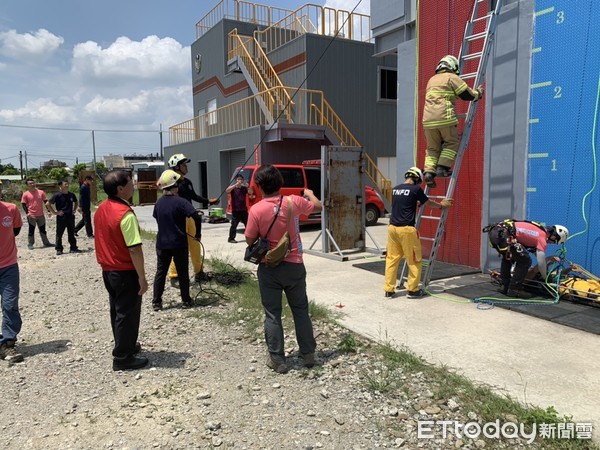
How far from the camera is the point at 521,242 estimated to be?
5.82 meters

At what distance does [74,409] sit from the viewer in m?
3.60

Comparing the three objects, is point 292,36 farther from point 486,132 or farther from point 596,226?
point 596,226

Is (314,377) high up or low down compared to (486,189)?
down

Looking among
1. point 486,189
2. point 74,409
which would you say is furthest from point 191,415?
point 486,189

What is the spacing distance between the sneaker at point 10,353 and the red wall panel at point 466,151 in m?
6.67

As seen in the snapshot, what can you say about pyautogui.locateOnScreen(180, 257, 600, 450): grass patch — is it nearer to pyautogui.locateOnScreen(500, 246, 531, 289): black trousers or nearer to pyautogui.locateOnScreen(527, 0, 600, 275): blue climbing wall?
pyautogui.locateOnScreen(500, 246, 531, 289): black trousers

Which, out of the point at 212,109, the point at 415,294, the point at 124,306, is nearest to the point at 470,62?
the point at 415,294

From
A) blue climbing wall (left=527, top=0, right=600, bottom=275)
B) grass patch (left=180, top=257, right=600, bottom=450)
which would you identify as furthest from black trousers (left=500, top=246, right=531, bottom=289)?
grass patch (left=180, top=257, right=600, bottom=450)

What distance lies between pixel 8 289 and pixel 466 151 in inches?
269

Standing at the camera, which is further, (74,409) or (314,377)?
(314,377)

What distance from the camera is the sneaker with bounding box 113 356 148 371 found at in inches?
168

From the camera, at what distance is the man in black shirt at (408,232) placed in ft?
20.2

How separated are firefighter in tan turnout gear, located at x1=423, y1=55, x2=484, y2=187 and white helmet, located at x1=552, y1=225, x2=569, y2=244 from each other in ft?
5.07

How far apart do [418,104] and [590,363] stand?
5.73 meters
